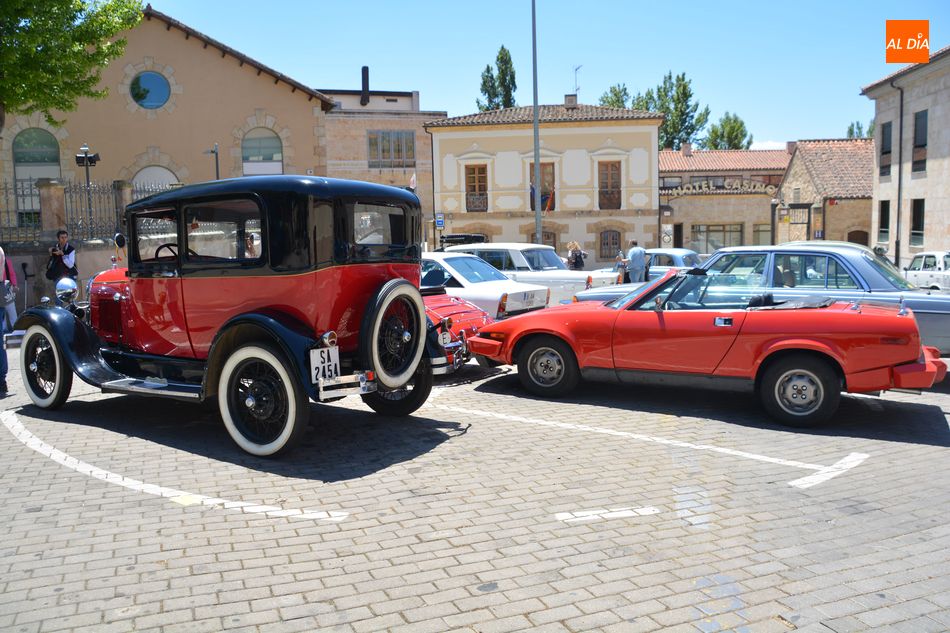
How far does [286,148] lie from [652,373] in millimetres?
26079

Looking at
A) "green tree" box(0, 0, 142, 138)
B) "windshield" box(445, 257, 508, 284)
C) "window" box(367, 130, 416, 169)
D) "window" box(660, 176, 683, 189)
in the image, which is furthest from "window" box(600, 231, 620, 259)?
"windshield" box(445, 257, 508, 284)

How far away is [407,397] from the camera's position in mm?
7539

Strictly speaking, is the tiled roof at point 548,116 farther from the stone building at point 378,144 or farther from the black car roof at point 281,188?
the black car roof at point 281,188

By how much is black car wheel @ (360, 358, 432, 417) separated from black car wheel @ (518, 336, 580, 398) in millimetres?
1503

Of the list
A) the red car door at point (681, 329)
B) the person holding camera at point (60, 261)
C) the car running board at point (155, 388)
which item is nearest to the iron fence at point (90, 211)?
the person holding camera at point (60, 261)

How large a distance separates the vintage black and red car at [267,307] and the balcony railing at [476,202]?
1230 inches

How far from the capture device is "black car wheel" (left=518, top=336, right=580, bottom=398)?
8391 millimetres

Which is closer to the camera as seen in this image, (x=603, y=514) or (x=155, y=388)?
(x=603, y=514)

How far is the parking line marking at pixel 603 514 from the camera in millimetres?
5004

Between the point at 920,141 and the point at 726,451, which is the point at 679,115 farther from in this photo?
the point at 726,451

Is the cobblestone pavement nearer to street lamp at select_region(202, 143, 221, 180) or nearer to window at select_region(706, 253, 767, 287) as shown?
window at select_region(706, 253, 767, 287)

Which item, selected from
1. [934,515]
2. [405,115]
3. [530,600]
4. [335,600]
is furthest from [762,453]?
[405,115]

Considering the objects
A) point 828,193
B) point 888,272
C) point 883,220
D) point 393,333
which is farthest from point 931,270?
point 828,193

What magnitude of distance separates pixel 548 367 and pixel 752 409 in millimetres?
2072
